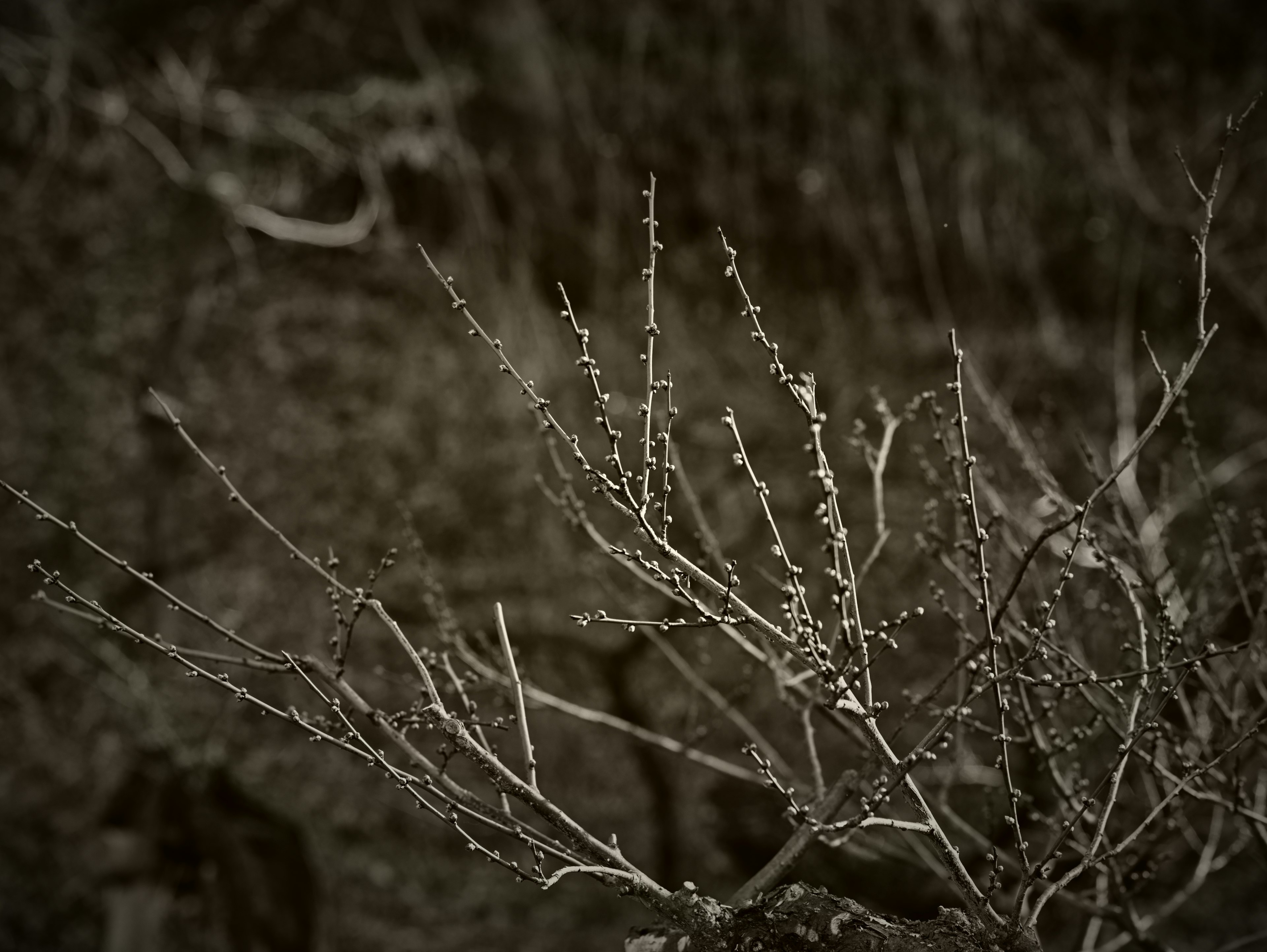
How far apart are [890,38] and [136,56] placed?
2768 millimetres

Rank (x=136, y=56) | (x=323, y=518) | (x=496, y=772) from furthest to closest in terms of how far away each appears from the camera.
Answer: (x=136, y=56) → (x=323, y=518) → (x=496, y=772)

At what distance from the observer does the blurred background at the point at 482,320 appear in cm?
Result: 230

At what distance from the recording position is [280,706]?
2.31m

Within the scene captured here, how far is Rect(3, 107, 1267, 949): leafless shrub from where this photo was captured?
3.05 ft

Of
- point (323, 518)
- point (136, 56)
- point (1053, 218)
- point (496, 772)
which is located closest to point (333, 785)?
point (323, 518)

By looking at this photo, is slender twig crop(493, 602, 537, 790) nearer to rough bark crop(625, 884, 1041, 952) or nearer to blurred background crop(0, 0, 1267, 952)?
rough bark crop(625, 884, 1041, 952)

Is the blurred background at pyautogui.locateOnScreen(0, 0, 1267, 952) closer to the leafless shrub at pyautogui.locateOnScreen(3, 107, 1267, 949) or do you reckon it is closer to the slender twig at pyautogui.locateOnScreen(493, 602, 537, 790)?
the leafless shrub at pyautogui.locateOnScreen(3, 107, 1267, 949)

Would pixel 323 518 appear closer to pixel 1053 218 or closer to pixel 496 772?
pixel 496 772

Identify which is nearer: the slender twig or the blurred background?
the slender twig

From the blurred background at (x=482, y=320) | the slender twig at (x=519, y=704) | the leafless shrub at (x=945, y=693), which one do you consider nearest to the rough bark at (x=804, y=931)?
the leafless shrub at (x=945, y=693)

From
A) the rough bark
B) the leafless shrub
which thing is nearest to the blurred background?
the leafless shrub

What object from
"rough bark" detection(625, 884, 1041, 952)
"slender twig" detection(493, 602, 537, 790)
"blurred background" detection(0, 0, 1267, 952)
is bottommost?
"rough bark" detection(625, 884, 1041, 952)

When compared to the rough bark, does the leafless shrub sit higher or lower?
higher

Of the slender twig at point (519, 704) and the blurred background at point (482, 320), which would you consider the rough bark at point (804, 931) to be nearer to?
the slender twig at point (519, 704)
